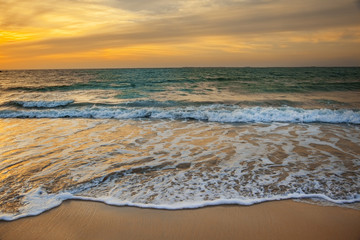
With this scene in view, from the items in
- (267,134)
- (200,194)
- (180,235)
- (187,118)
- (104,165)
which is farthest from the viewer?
(187,118)

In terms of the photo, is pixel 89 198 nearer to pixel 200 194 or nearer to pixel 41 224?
pixel 41 224

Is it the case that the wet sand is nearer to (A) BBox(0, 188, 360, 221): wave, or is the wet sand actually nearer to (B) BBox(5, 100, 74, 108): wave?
(A) BBox(0, 188, 360, 221): wave

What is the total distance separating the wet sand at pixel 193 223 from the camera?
282 cm

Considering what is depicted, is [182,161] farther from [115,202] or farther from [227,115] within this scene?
[227,115]

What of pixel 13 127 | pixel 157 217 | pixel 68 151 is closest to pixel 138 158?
pixel 68 151

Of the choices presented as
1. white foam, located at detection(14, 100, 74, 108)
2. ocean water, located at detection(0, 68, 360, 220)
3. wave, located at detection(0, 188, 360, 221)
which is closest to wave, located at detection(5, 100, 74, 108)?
white foam, located at detection(14, 100, 74, 108)

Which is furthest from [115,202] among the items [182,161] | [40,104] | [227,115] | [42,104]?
[40,104]

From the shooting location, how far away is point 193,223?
9.92 feet

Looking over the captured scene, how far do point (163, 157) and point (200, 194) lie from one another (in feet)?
6.27

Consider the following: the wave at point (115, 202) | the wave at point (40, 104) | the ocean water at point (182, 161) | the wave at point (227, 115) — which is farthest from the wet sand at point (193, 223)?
the wave at point (40, 104)

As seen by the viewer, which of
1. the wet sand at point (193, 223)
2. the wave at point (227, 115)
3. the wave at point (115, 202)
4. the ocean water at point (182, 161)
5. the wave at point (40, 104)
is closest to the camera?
the wet sand at point (193, 223)

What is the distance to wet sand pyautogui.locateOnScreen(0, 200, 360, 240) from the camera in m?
2.82

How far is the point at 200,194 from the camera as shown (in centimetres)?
371

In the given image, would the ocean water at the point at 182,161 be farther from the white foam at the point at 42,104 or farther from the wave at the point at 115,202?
the white foam at the point at 42,104
